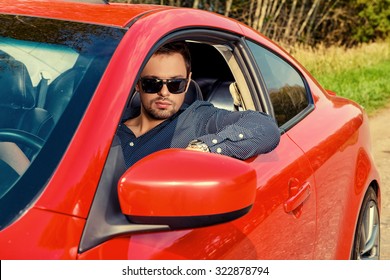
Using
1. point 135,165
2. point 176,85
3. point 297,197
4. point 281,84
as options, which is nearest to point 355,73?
point 281,84

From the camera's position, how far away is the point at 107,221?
6.48ft

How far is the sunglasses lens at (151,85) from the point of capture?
2.81 metres

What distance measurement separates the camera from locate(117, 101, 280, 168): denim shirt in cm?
263

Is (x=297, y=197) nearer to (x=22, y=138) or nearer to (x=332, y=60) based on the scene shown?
(x=22, y=138)

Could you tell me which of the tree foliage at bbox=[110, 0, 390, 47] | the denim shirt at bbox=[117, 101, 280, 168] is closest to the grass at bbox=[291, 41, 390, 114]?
the denim shirt at bbox=[117, 101, 280, 168]

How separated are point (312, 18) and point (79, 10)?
3581 centimetres

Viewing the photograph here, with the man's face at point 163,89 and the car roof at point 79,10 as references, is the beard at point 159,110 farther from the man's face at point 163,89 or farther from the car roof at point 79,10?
the car roof at point 79,10

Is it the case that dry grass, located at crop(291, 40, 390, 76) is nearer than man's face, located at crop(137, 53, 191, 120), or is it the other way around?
man's face, located at crop(137, 53, 191, 120)

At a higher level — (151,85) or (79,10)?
(79,10)

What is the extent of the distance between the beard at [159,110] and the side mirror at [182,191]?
36.9 inches

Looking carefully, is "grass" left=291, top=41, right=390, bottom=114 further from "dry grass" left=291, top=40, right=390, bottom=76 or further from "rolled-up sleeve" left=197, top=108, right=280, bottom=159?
"rolled-up sleeve" left=197, top=108, right=280, bottom=159

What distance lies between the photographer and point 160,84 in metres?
2.83

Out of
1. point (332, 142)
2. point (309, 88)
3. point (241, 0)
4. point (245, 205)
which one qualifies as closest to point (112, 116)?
point (245, 205)
